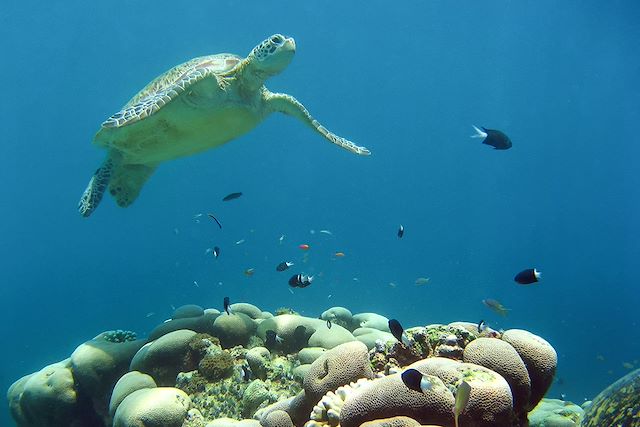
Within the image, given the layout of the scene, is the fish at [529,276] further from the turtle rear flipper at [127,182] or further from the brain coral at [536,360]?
the turtle rear flipper at [127,182]

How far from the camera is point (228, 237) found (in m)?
70.7

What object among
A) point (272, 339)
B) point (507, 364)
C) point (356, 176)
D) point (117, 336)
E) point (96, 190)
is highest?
point (356, 176)

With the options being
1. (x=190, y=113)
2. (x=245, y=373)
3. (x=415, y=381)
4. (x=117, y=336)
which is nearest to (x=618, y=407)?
(x=415, y=381)

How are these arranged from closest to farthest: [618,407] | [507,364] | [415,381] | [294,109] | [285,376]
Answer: [415,381], [618,407], [507,364], [285,376], [294,109]

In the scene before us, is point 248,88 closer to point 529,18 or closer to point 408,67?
point 529,18

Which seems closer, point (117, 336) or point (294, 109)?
point (117, 336)

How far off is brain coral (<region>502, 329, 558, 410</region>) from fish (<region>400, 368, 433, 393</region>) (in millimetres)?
1442

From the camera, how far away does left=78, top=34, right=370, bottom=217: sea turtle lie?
6766mm

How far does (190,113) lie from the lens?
7125 millimetres

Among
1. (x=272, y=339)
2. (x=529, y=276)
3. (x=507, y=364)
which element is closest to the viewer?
(x=507, y=364)

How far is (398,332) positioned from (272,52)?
539 cm

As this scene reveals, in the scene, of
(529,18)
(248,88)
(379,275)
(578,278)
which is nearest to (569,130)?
(529,18)

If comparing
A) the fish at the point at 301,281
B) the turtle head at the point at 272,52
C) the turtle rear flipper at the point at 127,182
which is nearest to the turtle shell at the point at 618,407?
the fish at the point at 301,281

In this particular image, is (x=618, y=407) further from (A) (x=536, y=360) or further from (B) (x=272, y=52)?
(B) (x=272, y=52)
